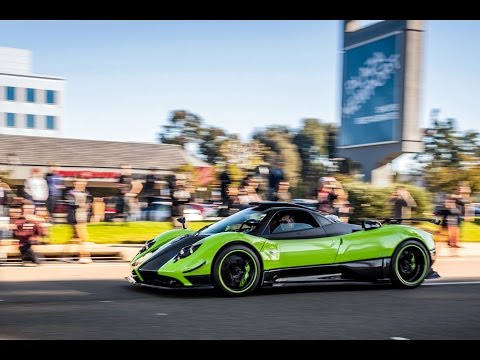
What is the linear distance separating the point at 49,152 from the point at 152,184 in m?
23.5

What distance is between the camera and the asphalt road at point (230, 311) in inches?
265

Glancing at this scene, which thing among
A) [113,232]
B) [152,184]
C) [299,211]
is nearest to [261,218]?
[299,211]

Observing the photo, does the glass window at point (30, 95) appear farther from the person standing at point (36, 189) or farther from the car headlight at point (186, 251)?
the car headlight at point (186, 251)

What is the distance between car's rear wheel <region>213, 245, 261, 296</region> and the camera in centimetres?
906

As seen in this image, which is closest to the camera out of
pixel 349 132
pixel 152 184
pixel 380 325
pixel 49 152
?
pixel 380 325

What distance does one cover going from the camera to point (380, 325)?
730 cm

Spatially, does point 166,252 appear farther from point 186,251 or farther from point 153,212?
point 153,212

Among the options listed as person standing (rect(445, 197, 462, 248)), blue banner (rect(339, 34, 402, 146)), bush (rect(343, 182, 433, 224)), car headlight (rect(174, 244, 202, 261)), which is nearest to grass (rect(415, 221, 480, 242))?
person standing (rect(445, 197, 462, 248))

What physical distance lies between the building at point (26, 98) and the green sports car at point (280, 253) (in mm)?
65482

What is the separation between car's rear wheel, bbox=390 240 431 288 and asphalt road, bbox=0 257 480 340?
20cm

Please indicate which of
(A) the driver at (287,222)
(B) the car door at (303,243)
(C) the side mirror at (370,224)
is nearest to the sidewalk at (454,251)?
(C) the side mirror at (370,224)

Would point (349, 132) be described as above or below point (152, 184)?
above

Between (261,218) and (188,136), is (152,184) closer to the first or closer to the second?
(261,218)

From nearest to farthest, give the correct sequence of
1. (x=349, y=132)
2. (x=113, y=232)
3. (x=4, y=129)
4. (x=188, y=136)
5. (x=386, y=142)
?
(x=113, y=232), (x=386, y=142), (x=349, y=132), (x=4, y=129), (x=188, y=136)
